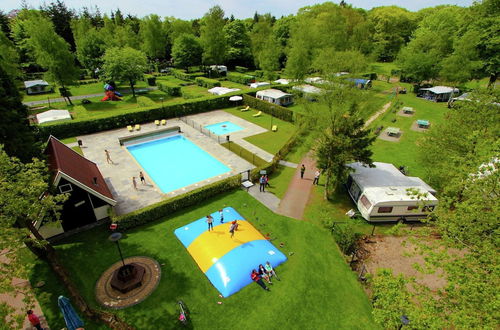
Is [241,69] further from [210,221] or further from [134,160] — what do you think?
[210,221]

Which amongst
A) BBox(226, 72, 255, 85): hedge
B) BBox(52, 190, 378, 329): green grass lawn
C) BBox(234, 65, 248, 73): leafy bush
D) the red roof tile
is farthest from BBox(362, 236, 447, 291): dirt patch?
BBox(234, 65, 248, 73): leafy bush

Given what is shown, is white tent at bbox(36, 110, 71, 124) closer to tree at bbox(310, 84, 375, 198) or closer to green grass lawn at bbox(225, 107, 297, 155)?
green grass lawn at bbox(225, 107, 297, 155)

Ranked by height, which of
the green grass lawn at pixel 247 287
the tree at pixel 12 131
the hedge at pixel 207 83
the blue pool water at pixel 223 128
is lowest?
the green grass lawn at pixel 247 287

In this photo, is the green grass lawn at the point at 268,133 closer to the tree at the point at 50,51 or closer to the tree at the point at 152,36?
the tree at the point at 50,51

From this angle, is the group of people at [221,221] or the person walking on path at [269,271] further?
the group of people at [221,221]

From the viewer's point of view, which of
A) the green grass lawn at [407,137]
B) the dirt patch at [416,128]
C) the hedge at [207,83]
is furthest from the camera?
the hedge at [207,83]

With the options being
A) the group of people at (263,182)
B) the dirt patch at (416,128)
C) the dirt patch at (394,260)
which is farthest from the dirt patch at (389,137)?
the group of people at (263,182)

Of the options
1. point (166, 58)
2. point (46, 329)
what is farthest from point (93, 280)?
point (166, 58)
